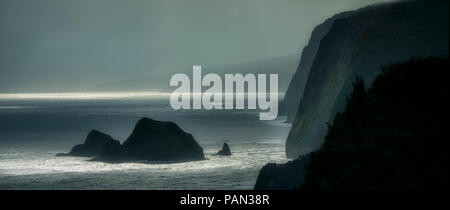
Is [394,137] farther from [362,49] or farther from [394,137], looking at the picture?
[362,49]

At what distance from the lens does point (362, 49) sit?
3278 inches

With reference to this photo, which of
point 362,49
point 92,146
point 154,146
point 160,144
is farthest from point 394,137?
point 92,146

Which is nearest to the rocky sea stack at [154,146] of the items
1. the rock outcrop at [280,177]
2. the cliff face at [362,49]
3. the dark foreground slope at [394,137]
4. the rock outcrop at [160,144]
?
the rock outcrop at [160,144]

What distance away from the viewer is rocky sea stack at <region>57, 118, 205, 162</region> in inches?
3575

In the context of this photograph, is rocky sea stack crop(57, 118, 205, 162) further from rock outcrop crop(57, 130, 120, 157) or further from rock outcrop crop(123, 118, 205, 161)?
rock outcrop crop(57, 130, 120, 157)

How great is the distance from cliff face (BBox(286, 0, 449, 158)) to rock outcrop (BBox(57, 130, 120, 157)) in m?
28.6

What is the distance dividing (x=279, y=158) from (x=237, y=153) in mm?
12604

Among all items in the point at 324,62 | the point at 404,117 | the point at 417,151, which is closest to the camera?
the point at 417,151

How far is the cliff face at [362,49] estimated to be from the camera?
77.1 meters

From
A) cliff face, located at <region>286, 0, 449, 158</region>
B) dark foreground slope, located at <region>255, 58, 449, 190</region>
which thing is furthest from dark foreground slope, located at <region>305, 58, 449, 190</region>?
cliff face, located at <region>286, 0, 449, 158</region>
